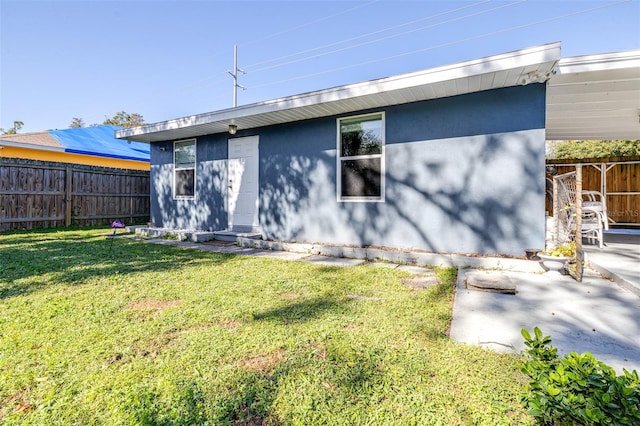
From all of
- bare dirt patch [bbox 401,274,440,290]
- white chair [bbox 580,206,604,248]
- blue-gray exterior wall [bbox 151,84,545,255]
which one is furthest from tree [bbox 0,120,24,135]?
white chair [bbox 580,206,604,248]

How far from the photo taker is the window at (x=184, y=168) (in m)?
7.69

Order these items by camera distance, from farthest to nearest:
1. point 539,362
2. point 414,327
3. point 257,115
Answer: point 257,115 < point 414,327 < point 539,362

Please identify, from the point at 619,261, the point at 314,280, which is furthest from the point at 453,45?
the point at 314,280

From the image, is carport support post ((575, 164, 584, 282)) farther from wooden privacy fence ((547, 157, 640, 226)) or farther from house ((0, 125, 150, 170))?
house ((0, 125, 150, 170))

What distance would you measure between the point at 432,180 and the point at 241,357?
3.76 metres

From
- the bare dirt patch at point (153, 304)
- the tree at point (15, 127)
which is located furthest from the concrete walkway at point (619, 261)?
the tree at point (15, 127)

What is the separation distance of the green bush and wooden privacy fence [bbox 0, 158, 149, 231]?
10793 mm

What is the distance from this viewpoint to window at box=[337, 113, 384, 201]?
512 centimetres

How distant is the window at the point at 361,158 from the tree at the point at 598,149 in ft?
41.7

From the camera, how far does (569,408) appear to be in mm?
1015

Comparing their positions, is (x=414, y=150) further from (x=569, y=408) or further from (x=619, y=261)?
(x=569, y=408)

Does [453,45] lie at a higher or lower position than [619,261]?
higher

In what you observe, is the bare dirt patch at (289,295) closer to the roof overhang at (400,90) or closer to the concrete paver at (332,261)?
the concrete paver at (332,261)

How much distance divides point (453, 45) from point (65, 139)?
646 inches
